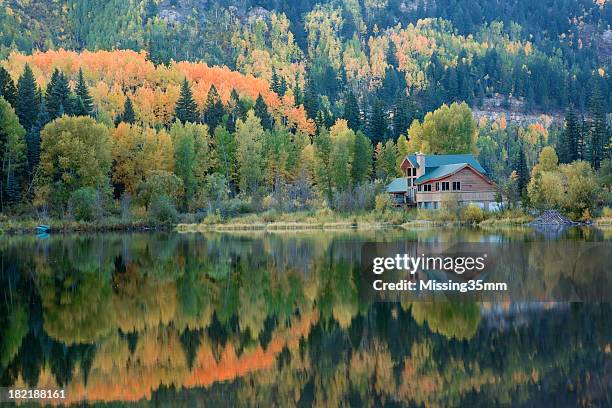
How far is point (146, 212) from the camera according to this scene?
190 feet

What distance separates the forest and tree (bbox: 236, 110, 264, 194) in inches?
7.8

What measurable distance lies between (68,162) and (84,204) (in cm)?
504

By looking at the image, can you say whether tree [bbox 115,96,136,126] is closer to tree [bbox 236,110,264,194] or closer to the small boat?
tree [bbox 236,110,264,194]

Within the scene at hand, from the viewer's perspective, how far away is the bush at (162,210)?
56094mm

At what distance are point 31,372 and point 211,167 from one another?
61124mm

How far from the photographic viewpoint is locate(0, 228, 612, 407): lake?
10.6 metres

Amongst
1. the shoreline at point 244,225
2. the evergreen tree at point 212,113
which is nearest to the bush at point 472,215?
the shoreline at point 244,225

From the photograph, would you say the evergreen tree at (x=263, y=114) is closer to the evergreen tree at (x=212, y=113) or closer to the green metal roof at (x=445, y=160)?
the evergreen tree at (x=212, y=113)

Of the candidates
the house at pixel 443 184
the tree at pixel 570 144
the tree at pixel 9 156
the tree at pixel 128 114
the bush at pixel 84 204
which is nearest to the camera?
the bush at pixel 84 204

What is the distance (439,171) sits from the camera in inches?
2411

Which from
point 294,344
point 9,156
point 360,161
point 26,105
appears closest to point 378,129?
point 360,161

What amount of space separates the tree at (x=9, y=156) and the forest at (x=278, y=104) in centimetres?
16

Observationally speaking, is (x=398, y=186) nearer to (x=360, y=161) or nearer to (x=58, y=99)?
(x=360, y=161)

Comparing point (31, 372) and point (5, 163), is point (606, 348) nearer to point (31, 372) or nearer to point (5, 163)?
point (31, 372)
